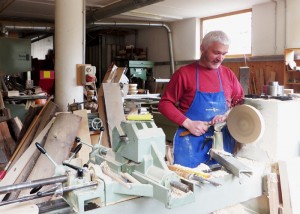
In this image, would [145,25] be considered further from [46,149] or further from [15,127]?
[46,149]

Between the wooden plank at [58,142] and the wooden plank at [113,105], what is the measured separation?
402mm

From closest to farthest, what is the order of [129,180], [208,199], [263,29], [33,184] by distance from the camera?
[33,184] → [129,180] → [208,199] → [263,29]

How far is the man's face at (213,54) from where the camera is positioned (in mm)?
1629

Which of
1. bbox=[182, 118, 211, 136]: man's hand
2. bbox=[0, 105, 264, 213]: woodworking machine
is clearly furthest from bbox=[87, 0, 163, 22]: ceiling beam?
bbox=[0, 105, 264, 213]: woodworking machine

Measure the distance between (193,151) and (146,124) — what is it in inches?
31.7

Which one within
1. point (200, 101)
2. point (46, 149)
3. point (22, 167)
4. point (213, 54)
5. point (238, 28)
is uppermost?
point (238, 28)

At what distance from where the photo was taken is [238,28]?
16.9 feet

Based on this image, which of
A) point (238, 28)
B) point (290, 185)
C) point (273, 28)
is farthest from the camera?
point (238, 28)

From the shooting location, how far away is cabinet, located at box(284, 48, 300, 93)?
4.13 meters

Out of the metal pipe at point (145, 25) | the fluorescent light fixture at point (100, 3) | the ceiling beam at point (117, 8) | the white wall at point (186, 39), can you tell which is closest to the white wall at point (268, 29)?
the white wall at point (186, 39)

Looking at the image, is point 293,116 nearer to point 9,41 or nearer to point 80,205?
point 80,205

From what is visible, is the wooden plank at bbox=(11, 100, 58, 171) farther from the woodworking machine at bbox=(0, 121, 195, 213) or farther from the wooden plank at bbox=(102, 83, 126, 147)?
the woodworking machine at bbox=(0, 121, 195, 213)

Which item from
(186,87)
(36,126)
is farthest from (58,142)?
(186,87)

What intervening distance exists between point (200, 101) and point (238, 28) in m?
3.85
